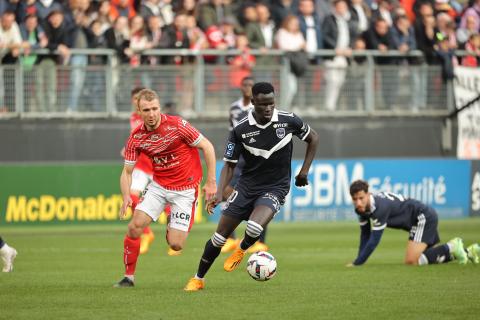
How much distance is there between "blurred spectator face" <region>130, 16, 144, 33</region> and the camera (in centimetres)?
2297

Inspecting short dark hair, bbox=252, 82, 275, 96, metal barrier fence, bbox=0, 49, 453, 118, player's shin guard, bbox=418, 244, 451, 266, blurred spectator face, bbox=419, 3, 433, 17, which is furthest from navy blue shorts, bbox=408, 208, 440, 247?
blurred spectator face, bbox=419, 3, 433, 17

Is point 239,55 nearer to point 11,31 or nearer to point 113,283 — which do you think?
point 11,31

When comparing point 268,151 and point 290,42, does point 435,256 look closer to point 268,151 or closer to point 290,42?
point 268,151

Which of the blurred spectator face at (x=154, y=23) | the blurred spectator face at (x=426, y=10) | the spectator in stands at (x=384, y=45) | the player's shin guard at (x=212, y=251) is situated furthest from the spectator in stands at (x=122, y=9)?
the player's shin guard at (x=212, y=251)

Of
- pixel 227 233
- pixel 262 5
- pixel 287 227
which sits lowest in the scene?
pixel 287 227

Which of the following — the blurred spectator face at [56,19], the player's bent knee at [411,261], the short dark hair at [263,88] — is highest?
the blurred spectator face at [56,19]

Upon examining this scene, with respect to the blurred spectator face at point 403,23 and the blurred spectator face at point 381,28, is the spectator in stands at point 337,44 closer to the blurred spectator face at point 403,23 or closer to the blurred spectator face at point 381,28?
the blurred spectator face at point 381,28

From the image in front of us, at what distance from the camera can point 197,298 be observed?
36.9 feet

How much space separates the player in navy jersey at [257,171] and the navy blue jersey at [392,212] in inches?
117

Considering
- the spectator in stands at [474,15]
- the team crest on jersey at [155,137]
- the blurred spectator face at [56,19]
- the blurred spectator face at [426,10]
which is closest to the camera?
the team crest on jersey at [155,137]

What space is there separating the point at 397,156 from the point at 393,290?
15.3 meters

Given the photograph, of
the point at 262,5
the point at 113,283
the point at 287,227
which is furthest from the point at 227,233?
the point at 262,5

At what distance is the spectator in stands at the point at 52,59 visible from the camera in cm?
2278

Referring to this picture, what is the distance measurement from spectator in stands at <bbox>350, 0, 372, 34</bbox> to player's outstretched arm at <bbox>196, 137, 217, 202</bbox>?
13821mm
